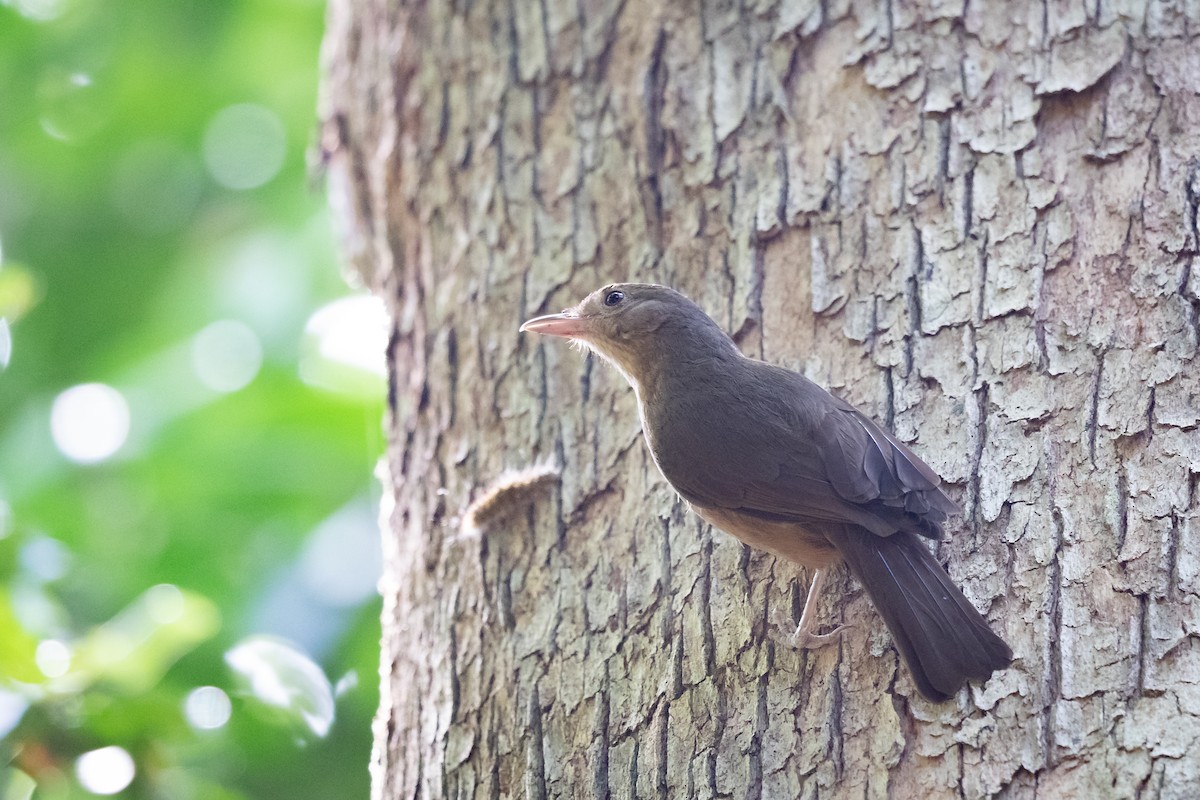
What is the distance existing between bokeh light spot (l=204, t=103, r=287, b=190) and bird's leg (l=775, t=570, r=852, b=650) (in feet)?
15.7

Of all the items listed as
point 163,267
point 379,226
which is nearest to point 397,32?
point 379,226

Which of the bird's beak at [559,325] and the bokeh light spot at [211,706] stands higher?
the bird's beak at [559,325]

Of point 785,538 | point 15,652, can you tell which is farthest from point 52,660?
point 785,538

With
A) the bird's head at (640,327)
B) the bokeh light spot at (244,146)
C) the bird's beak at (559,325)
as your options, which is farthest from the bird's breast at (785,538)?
the bokeh light spot at (244,146)

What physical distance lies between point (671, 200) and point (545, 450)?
0.85 m

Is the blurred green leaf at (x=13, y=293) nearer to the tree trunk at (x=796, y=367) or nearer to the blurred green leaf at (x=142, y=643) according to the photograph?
the blurred green leaf at (x=142, y=643)

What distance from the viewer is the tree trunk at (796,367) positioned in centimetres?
250

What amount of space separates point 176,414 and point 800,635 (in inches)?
139

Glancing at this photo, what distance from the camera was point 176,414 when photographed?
17.4ft

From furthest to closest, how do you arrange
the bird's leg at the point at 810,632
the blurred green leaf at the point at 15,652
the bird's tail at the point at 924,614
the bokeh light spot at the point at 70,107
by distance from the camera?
the bokeh light spot at the point at 70,107 < the blurred green leaf at the point at 15,652 < the bird's leg at the point at 810,632 < the bird's tail at the point at 924,614

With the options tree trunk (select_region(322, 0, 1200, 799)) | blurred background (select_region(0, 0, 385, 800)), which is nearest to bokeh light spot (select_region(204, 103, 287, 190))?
blurred background (select_region(0, 0, 385, 800))

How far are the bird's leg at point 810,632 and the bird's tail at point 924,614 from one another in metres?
0.12

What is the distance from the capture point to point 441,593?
3471 millimetres

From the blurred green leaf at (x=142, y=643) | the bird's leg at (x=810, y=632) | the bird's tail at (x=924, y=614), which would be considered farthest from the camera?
the blurred green leaf at (x=142, y=643)
